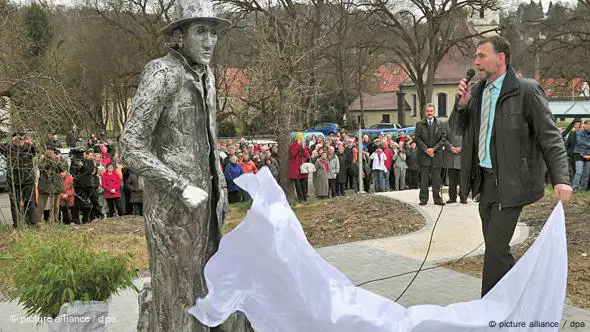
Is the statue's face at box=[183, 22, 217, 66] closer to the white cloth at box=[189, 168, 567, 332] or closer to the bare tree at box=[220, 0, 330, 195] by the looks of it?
the white cloth at box=[189, 168, 567, 332]

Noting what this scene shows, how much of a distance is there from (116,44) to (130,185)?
23.8m

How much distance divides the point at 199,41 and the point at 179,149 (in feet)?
1.99

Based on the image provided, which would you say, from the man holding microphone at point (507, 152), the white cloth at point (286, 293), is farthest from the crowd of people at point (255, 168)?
the white cloth at point (286, 293)

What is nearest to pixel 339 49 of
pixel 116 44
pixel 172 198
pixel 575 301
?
pixel 116 44

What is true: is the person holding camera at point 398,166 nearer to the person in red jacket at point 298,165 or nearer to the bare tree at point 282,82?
the person in red jacket at point 298,165

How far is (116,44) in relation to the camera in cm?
3497

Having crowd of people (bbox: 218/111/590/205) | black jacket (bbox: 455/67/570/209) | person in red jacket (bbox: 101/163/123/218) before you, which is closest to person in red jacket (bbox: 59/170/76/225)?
person in red jacket (bbox: 101/163/123/218)

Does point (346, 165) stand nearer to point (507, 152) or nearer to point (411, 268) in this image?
point (411, 268)

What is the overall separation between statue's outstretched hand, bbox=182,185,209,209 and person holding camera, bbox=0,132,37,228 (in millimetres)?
7666

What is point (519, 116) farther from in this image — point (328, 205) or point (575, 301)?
point (328, 205)

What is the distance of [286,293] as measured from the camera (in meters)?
3.20

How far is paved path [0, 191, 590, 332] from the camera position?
19.2 ft

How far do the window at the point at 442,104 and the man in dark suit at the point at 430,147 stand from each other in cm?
5649

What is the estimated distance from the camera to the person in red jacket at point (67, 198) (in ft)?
40.9
